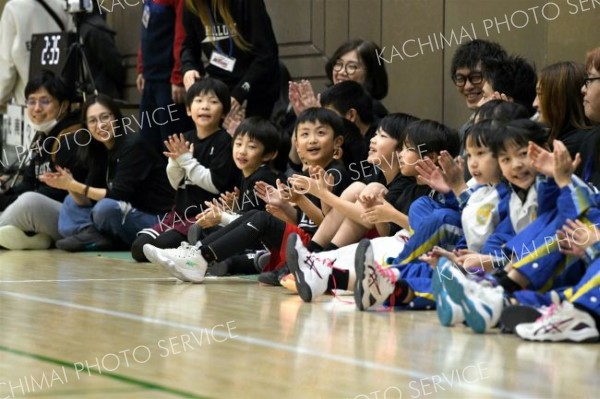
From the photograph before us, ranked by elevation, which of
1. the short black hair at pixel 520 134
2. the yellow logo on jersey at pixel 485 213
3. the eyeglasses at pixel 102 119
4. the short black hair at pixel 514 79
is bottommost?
the yellow logo on jersey at pixel 485 213

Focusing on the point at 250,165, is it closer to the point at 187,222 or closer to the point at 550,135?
the point at 187,222

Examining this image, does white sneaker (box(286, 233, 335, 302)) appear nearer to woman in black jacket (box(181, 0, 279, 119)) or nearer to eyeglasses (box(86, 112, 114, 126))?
woman in black jacket (box(181, 0, 279, 119))

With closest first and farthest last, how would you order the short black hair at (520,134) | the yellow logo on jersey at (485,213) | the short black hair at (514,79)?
the short black hair at (520,134) < the yellow logo on jersey at (485,213) < the short black hair at (514,79)

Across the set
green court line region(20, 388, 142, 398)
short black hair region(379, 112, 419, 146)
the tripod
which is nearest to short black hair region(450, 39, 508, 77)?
short black hair region(379, 112, 419, 146)

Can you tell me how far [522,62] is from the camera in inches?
197

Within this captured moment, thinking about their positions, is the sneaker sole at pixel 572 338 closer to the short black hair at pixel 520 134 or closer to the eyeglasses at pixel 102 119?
the short black hair at pixel 520 134

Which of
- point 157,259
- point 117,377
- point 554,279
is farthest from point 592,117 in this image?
point 117,377

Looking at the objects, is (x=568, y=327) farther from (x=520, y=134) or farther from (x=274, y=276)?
(x=274, y=276)

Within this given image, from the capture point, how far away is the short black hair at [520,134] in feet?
12.5

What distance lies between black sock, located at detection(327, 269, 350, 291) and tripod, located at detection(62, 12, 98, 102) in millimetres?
3841

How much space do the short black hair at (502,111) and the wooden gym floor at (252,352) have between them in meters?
0.87

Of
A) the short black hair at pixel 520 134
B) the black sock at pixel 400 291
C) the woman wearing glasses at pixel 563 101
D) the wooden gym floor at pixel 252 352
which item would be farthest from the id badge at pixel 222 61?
the short black hair at pixel 520 134

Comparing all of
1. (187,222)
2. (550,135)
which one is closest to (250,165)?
(187,222)

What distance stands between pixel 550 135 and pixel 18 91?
546 cm
